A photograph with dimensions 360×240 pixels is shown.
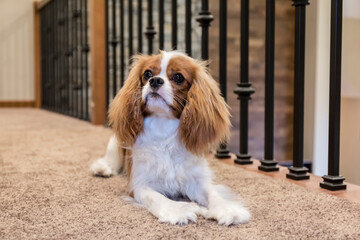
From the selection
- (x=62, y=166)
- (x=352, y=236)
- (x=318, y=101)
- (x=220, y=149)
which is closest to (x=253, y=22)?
(x=318, y=101)

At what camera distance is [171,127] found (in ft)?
3.83

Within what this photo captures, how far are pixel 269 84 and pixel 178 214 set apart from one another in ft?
2.22

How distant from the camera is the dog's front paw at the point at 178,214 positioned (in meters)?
0.94

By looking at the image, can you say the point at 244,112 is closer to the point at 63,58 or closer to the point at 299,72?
the point at 299,72

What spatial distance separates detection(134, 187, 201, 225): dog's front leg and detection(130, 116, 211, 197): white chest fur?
0.05m

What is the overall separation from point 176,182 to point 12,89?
12.3 ft

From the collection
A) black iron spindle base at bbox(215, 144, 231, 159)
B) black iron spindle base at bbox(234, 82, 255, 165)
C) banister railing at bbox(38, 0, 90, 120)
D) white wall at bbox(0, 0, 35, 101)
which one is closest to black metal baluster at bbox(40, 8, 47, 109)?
banister railing at bbox(38, 0, 90, 120)

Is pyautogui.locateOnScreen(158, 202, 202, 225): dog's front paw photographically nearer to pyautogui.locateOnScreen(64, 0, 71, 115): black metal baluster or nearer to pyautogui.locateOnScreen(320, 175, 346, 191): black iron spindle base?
pyautogui.locateOnScreen(320, 175, 346, 191): black iron spindle base

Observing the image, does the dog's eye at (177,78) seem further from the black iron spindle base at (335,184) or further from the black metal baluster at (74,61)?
the black metal baluster at (74,61)

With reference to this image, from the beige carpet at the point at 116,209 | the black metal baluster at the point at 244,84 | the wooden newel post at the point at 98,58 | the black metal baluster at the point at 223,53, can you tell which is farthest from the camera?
the wooden newel post at the point at 98,58

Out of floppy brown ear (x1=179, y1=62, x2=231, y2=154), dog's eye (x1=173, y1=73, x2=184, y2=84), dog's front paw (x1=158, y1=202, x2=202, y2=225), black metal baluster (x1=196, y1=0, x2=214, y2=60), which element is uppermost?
black metal baluster (x1=196, y1=0, x2=214, y2=60)

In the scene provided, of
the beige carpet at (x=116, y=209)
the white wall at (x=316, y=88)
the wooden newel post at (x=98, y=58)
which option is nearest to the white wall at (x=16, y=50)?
the wooden newel post at (x=98, y=58)

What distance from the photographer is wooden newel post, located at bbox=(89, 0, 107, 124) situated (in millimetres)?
2799

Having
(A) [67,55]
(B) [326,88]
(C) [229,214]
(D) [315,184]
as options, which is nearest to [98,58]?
(A) [67,55]
